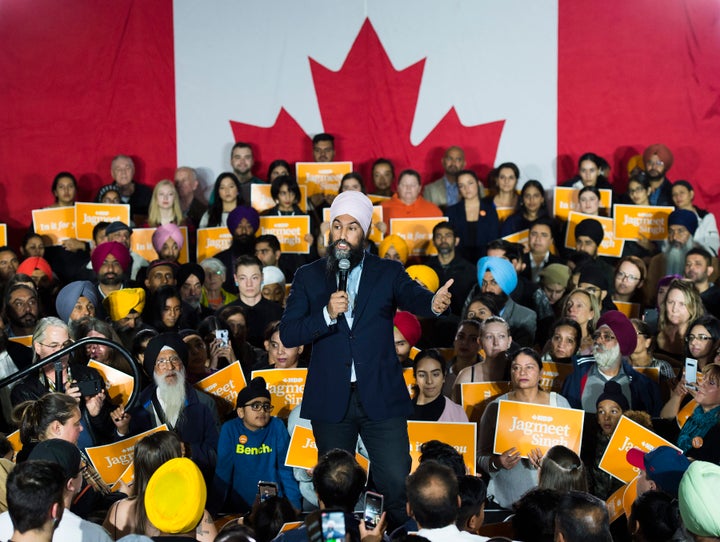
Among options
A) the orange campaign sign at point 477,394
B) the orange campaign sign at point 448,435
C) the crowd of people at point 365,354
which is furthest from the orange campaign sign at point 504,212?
the orange campaign sign at point 448,435

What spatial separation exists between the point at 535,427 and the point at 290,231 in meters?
3.85

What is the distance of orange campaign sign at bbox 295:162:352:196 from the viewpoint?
10.2 metres

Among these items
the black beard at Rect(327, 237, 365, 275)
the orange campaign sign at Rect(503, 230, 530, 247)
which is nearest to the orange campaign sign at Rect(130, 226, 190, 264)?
the orange campaign sign at Rect(503, 230, 530, 247)

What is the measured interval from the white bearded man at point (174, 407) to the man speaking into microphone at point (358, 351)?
70.5 inches

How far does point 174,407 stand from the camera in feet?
21.0

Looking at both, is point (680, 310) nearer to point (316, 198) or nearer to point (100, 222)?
point (316, 198)

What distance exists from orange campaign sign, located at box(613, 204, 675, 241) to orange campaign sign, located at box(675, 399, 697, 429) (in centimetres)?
328

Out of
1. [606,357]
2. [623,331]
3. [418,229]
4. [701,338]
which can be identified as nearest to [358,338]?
[606,357]

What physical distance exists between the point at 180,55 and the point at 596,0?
4036mm

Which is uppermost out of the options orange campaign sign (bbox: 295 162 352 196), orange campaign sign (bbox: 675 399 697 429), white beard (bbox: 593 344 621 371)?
orange campaign sign (bbox: 295 162 352 196)

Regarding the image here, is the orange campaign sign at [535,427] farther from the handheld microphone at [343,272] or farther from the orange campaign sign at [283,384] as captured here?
the handheld microphone at [343,272]

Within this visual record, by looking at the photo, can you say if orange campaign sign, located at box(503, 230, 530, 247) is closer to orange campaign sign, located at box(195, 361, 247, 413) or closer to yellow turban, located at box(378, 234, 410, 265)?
yellow turban, located at box(378, 234, 410, 265)

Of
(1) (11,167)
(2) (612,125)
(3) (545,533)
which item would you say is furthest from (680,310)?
(1) (11,167)

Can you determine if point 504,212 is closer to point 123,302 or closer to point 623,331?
point 623,331
